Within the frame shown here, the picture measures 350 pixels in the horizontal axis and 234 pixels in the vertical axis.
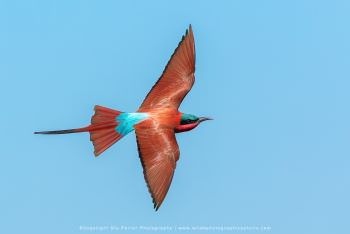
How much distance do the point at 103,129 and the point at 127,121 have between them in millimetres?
426

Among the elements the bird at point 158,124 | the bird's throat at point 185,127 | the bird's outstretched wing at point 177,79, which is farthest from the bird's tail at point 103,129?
the bird's throat at point 185,127

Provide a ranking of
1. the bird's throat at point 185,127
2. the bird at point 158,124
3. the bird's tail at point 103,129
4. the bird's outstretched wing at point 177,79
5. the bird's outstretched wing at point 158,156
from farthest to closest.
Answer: the bird's outstretched wing at point 177,79 → the bird's throat at point 185,127 → the bird's tail at point 103,129 → the bird at point 158,124 → the bird's outstretched wing at point 158,156

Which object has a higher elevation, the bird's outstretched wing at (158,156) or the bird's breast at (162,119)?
the bird's breast at (162,119)

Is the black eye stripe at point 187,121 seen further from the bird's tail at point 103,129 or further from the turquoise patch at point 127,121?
the bird's tail at point 103,129

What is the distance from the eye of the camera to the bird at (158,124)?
1112cm

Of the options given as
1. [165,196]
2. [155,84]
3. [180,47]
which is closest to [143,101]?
[155,84]

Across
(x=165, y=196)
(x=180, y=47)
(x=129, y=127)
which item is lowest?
(x=165, y=196)

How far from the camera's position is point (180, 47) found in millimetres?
12688

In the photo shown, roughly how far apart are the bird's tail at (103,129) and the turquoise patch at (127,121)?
0.06m

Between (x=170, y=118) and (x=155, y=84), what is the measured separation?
0.79 meters

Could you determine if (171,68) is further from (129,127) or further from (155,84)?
(129,127)

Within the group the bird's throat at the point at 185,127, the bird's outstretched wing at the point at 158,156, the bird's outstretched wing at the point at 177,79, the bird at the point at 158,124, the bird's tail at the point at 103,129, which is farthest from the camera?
the bird's outstretched wing at the point at 177,79

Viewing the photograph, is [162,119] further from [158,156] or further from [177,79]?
[177,79]

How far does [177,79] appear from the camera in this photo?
12.9m
